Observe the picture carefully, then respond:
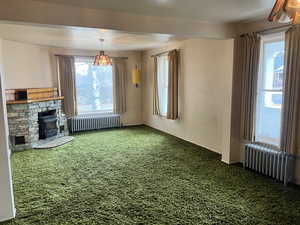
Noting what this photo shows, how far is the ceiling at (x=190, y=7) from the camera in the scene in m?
2.76

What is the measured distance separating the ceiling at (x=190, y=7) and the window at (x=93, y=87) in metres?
4.45

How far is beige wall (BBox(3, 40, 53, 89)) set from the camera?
17.9 ft

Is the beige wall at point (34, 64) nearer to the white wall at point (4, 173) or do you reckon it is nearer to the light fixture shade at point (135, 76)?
the light fixture shade at point (135, 76)

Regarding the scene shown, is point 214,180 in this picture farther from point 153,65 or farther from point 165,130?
point 153,65

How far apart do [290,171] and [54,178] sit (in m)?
3.70

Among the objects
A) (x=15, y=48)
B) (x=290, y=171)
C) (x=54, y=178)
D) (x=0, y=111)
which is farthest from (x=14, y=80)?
(x=290, y=171)

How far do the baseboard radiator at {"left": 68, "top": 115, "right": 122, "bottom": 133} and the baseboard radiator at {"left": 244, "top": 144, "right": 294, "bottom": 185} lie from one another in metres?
4.70

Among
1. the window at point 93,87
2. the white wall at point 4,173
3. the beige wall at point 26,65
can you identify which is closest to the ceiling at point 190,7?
the white wall at point 4,173

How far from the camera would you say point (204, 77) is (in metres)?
5.16

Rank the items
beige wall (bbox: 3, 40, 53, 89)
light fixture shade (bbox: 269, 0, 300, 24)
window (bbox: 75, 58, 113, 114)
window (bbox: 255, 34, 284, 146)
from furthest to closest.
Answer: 1. window (bbox: 75, 58, 113, 114)
2. beige wall (bbox: 3, 40, 53, 89)
3. window (bbox: 255, 34, 284, 146)
4. light fixture shade (bbox: 269, 0, 300, 24)

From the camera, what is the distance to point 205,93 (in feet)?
16.9

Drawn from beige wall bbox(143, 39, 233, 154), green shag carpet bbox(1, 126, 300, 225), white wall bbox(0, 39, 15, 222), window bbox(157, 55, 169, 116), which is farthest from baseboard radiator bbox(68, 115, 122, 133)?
white wall bbox(0, 39, 15, 222)

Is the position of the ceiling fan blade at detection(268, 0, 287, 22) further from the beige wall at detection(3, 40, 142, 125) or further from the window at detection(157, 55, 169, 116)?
the beige wall at detection(3, 40, 142, 125)

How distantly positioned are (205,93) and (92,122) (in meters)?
3.87
